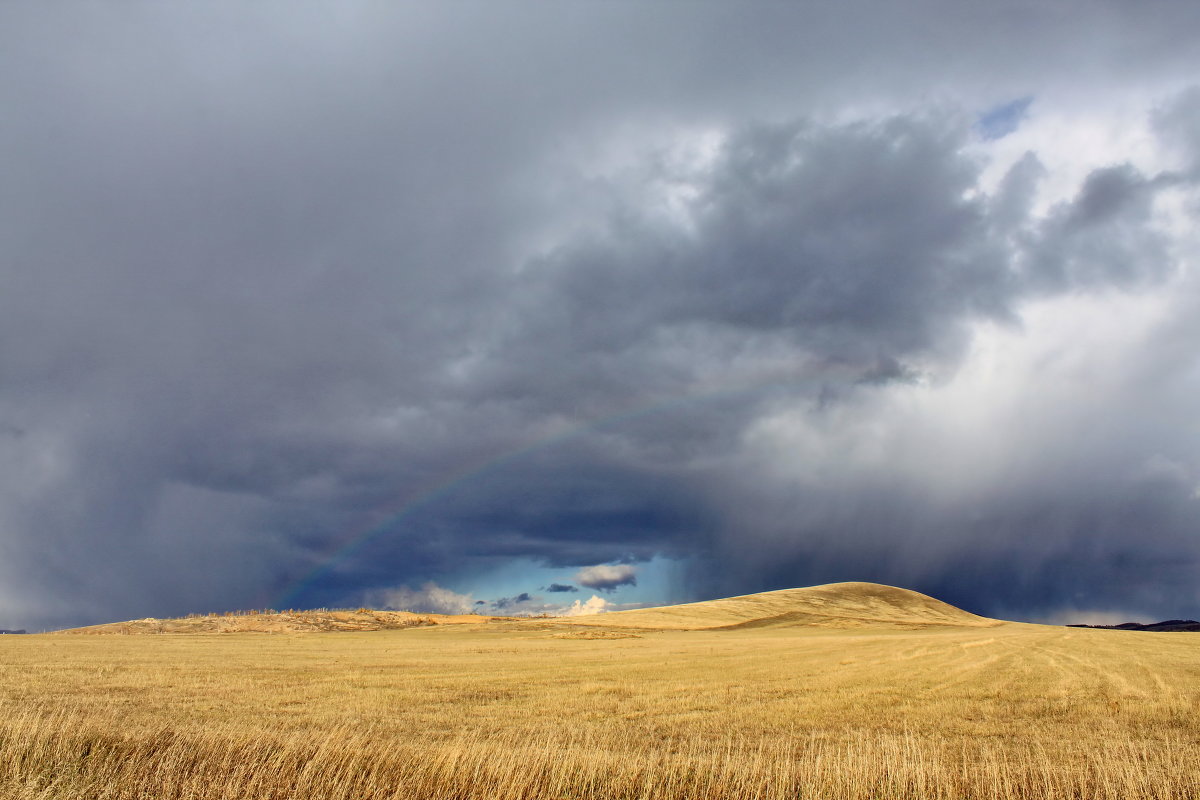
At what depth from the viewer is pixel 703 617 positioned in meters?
142

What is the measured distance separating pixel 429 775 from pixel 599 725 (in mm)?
10744

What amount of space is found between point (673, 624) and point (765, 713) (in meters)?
111

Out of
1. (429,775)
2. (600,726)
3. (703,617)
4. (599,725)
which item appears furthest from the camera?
(703,617)

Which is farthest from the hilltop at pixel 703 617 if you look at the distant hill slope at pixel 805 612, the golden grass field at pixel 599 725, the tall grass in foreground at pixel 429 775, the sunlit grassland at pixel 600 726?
the tall grass in foreground at pixel 429 775

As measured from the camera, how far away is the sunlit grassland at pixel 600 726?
10.3 metres

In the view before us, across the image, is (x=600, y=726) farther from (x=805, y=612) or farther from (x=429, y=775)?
(x=805, y=612)

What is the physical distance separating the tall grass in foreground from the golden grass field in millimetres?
40

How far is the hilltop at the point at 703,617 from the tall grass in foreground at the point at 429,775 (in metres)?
103

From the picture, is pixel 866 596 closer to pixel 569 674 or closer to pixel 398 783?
pixel 569 674

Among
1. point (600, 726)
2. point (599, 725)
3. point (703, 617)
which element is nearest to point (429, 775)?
point (600, 726)

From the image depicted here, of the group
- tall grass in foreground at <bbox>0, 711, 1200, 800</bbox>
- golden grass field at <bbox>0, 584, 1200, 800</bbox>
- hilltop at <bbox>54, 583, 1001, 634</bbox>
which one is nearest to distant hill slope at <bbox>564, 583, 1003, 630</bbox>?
hilltop at <bbox>54, 583, 1001, 634</bbox>

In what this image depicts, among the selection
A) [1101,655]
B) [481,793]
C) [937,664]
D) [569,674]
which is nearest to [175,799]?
[481,793]

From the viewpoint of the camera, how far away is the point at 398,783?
32.7ft

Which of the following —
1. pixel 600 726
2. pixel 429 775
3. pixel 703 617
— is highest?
pixel 703 617
